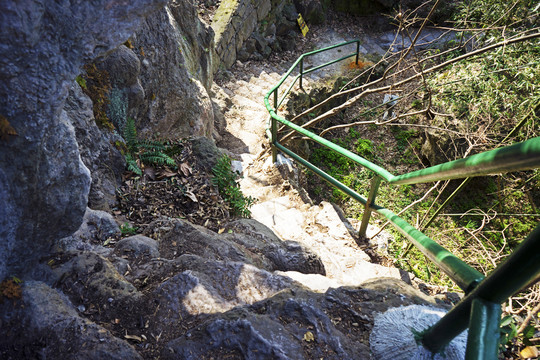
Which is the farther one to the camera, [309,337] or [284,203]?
[284,203]

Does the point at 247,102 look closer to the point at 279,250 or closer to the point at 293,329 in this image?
the point at 279,250

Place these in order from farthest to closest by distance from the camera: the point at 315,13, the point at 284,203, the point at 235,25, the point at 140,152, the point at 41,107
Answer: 1. the point at 315,13
2. the point at 235,25
3. the point at 284,203
4. the point at 140,152
5. the point at 41,107

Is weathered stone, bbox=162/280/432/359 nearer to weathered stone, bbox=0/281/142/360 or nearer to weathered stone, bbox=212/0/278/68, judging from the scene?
weathered stone, bbox=0/281/142/360

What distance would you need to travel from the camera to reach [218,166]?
138 inches

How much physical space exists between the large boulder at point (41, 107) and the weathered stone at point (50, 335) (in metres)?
0.18

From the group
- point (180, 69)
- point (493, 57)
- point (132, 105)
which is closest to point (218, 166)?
point (132, 105)

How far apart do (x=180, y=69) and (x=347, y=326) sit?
12.2 ft

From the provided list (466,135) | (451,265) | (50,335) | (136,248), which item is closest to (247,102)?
(466,135)

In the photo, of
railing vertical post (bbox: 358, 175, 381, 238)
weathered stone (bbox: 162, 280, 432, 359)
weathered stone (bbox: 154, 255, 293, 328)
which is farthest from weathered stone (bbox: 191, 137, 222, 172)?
weathered stone (bbox: 162, 280, 432, 359)

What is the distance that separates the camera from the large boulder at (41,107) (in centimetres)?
116

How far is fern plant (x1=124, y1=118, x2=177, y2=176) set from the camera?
3124mm

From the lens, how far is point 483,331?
855 millimetres

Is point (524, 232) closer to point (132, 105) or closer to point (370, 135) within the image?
point (370, 135)

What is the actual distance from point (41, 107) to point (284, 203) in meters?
3.17
